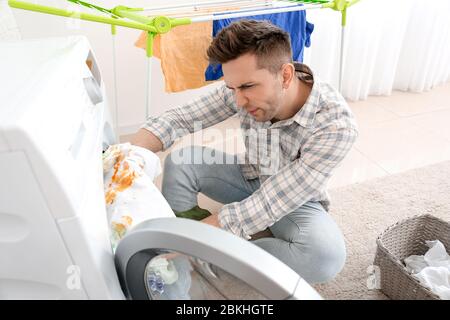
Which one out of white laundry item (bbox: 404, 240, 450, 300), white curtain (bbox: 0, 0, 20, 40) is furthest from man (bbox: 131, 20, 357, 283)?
white curtain (bbox: 0, 0, 20, 40)

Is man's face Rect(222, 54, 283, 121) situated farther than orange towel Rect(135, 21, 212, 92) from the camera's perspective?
No

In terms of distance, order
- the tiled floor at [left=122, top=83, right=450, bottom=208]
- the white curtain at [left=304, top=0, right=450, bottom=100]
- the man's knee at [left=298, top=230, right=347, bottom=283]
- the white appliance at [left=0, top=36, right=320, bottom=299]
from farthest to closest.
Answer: the white curtain at [left=304, top=0, right=450, bottom=100] → the tiled floor at [left=122, top=83, right=450, bottom=208] → the man's knee at [left=298, top=230, right=347, bottom=283] → the white appliance at [left=0, top=36, right=320, bottom=299]

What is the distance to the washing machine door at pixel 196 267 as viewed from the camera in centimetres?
53

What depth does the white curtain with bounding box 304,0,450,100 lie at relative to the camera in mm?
2268

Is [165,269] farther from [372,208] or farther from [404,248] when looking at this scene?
[372,208]

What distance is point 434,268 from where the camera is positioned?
131 centimetres

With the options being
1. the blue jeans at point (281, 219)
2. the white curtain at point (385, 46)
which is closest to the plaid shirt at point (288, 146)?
the blue jeans at point (281, 219)

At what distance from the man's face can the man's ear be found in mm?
15

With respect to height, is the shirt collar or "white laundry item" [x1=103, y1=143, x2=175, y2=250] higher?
the shirt collar

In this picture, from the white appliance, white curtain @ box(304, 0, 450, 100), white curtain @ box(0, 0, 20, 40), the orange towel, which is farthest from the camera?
white curtain @ box(304, 0, 450, 100)

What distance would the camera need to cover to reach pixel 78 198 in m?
0.58

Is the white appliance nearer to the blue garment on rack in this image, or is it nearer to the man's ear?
the man's ear

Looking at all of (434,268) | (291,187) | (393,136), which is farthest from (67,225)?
(393,136)

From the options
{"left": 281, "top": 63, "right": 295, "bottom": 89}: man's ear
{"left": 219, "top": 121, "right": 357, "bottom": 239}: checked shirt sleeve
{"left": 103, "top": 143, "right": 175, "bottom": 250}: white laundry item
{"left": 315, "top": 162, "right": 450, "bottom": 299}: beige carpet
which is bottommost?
{"left": 315, "top": 162, "right": 450, "bottom": 299}: beige carpet
